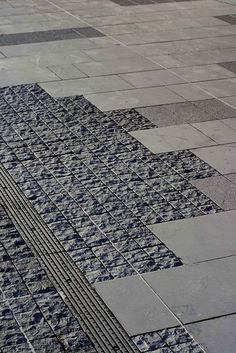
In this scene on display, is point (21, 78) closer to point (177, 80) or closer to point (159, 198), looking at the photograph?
point (177, 80)

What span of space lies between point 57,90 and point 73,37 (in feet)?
9.20

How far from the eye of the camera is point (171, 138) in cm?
786

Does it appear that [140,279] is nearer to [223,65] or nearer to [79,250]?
[79,250]

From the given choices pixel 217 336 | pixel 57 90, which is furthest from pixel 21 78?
pixel 217 336

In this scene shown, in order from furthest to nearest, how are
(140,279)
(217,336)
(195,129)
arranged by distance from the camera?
1. (195,129)
2. (140,279)
3. (217,336)

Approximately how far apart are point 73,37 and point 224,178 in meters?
5.68

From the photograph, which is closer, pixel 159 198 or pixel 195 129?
pixel 159 198

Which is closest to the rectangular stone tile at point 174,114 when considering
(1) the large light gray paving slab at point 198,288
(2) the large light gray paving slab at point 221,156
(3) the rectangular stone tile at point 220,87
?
(3) the rectangular stone tile at point 220,87

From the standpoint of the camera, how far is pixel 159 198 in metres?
6.52

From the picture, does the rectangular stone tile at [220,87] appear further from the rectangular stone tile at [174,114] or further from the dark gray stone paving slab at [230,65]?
the rectangular stone tile at [174,114]

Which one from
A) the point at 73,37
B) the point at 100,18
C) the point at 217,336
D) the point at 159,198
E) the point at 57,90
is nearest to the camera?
the point at 217,336

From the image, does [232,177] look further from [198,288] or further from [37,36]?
[37,36]

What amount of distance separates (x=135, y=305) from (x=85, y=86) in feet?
16.2

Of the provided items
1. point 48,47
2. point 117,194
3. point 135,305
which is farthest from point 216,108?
point 135,305
